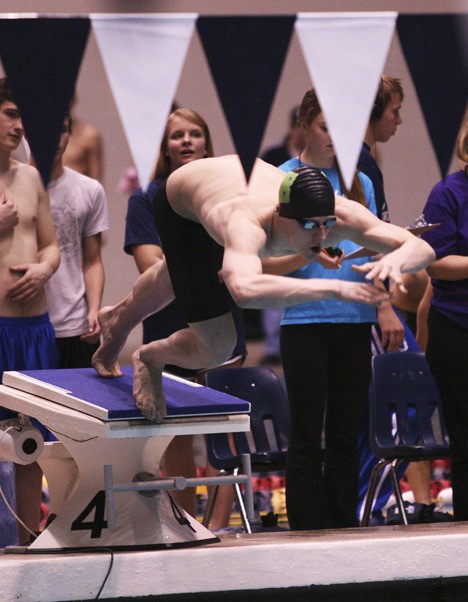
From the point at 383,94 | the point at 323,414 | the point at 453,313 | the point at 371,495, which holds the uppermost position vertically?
the point at 383,94

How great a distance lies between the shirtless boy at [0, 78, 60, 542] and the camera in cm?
429

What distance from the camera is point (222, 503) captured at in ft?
16.4

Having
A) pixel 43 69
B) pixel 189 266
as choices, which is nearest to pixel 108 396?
pixel 189 266

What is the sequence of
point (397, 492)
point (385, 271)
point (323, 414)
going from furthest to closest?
point (397, 492), point (323, 414), point (385, 271)

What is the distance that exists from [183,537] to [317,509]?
56 centimetres

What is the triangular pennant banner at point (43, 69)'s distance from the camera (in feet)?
11.4

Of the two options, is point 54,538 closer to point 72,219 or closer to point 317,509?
point 317,509

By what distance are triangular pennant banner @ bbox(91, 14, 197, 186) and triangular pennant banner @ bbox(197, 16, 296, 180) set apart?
3.8 inches

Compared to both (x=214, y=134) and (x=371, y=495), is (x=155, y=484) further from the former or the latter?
(x=214, y=134)

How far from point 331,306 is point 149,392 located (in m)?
0.85

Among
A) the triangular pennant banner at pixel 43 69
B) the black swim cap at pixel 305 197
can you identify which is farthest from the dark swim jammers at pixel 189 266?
the black swim cap at pixel 305 197

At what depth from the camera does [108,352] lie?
4.06m

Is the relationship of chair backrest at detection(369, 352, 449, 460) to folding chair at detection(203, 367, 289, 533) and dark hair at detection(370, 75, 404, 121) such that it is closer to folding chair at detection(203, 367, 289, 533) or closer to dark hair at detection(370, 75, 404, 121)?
folding chair at detection(203, 367, 289, 533)

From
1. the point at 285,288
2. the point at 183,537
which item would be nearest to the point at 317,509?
the point at 183,537
